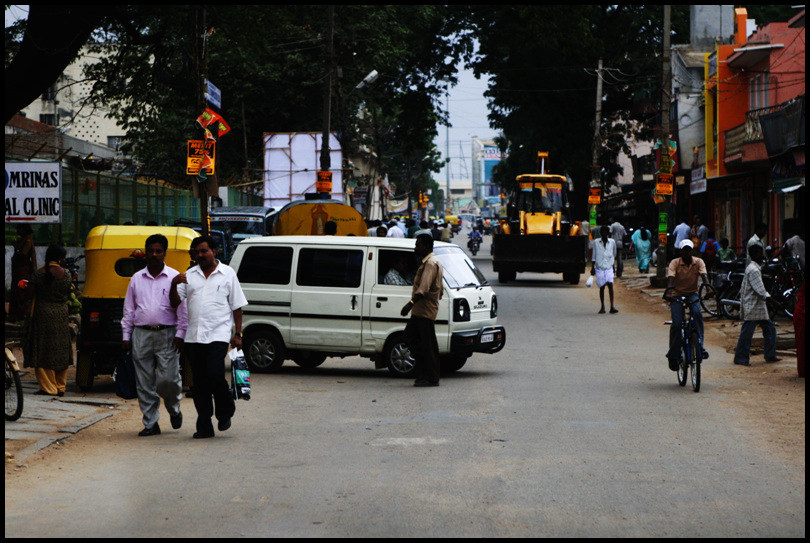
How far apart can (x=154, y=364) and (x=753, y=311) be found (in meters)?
9.31

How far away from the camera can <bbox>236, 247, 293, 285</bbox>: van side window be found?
15039 millimetres

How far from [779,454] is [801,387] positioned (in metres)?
4.83

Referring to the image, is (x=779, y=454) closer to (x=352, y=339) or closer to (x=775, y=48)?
(x=352, y=339)

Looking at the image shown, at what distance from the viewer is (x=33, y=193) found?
45.5 ft

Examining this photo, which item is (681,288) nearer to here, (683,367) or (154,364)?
(683,367)

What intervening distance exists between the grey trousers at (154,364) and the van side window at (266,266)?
190 inches

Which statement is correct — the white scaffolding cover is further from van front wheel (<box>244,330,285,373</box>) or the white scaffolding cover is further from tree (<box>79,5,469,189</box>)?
van front wheel (<box>244,330,285,373</box>)

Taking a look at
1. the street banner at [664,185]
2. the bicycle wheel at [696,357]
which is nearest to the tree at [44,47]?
the bicycle wheel at [696,357]

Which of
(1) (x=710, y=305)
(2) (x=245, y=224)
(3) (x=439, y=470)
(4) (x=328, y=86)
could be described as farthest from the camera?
(4) (x=328, y=86)

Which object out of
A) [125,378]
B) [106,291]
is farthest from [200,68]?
[125,378]

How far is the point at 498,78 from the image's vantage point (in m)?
47.6

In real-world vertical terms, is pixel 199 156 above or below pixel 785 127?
below

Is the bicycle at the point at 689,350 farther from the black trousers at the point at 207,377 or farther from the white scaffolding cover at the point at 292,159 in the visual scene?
the white scaffolding cover at the point at 292,159

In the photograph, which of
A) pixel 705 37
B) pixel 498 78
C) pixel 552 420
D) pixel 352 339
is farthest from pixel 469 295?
pixel 705 37
